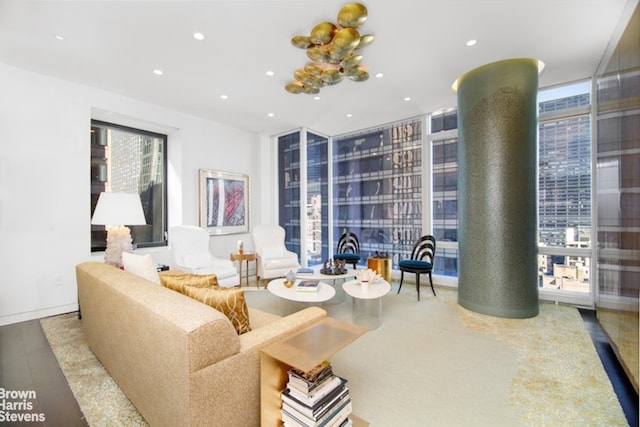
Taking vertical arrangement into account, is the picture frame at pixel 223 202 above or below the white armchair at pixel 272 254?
above

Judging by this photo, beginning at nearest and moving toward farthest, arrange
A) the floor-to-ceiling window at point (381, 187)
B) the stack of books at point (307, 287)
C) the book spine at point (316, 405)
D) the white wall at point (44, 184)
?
1. the book spine at point (316, 405)
2. the stack of books at point (307, 287)
3. the white wall at point (44, 184)
4. the floor-to-ceiling window at point (381, 187)

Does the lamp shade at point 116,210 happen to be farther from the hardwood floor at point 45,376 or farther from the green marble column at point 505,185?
the green marble column at point 505,185

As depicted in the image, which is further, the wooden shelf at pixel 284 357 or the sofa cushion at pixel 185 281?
the sofa cushion at pixel 185 281

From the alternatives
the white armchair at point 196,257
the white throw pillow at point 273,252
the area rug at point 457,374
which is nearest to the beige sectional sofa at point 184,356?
the area rug at point 457,374

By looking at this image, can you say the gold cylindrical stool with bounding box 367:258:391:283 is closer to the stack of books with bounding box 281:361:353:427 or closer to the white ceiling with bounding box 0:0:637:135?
the white ceiling with bounding box 0:0:637:135

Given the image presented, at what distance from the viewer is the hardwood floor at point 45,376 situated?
1.73 meters

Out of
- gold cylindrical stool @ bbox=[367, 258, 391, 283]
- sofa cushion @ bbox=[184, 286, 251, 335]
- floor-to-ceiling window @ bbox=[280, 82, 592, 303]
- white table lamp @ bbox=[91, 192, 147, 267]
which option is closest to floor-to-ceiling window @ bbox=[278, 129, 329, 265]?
floor-to-ceiling window @ bbox=[280, 82, 592, 303]

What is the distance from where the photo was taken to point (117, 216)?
3.05 metres

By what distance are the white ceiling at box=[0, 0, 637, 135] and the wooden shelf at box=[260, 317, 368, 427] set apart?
2.56 m

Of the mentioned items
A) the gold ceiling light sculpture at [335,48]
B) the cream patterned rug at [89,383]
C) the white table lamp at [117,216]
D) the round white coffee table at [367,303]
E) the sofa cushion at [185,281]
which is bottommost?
the cream patterned rug at [89,383]

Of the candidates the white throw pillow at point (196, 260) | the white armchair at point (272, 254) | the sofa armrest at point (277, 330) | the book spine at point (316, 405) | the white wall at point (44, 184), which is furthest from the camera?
the white armchair at point (272, 254)

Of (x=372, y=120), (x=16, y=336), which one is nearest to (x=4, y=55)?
(x=16, y=336)

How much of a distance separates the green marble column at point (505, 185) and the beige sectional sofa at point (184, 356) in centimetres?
264

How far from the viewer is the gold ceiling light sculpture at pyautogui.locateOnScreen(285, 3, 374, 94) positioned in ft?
7.72
